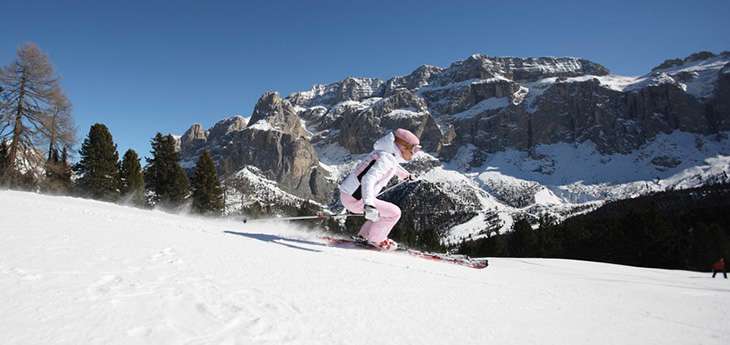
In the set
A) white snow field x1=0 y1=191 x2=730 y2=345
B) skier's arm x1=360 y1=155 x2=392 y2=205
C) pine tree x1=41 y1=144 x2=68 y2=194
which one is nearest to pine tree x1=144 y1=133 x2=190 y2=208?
pine tree x1=41 y1=144 x2=68 y2=194

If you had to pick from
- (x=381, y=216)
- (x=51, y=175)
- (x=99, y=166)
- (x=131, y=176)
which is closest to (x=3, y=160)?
(x=51, y=175)

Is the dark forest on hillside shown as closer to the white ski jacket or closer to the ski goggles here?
the ski goggles

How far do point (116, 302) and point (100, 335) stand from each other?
59cm

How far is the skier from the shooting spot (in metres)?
7.98

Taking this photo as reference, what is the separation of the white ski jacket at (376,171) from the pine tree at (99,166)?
3654 centimetres

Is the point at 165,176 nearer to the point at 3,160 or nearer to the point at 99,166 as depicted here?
the point at 99,166

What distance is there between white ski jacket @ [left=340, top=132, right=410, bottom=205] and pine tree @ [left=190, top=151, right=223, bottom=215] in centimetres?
3672

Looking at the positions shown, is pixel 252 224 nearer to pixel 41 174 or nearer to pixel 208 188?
pixel 41 174

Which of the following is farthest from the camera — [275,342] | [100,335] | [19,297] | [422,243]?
[422,243]

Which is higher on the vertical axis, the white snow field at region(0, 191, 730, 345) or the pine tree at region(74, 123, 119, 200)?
the pine tree at region(74, 123, 119, 200)

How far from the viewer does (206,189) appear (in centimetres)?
4266

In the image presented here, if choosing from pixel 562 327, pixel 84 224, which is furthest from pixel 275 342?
pixel 84 224

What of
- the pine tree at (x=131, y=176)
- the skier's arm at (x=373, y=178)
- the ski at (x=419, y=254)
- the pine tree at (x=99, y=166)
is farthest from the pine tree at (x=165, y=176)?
the skier's arm at (x=373, y=178)

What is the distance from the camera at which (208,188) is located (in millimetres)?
42875
